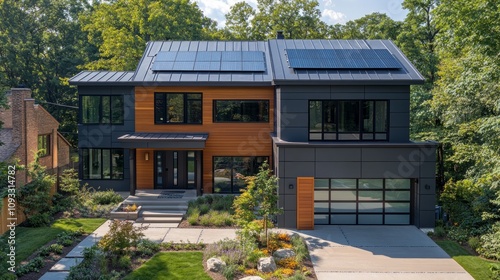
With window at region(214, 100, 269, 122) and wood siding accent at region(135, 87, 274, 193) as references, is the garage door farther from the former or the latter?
window at region(214, 100, 269, 122)

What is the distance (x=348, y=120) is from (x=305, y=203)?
14.3ft

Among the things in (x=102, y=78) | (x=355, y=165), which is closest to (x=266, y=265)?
(x=355, y=165)

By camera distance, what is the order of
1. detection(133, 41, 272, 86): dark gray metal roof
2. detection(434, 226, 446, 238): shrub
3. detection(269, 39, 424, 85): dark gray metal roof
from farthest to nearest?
detection(133, 41, 272, 86): dark gray metal roof → detection(269, 39, 424, 85): dark gray metal roof → detection(434, 226, 446, 238): shrub

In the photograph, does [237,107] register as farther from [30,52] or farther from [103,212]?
[30,52]

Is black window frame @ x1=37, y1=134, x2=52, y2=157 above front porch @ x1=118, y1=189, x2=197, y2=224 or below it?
above

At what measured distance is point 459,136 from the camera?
2167 centimetres

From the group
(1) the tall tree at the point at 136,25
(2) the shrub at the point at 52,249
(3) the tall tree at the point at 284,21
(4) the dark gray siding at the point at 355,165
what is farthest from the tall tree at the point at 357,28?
(2) the shrub at the point at 52,249

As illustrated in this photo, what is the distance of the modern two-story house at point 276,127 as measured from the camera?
17.8 metres

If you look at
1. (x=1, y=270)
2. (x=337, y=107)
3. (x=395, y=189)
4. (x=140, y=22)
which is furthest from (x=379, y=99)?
(x=140, y=22)

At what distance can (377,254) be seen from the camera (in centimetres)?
1484

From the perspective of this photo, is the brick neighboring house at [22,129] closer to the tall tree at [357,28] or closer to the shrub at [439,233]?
the shrub at [439,233]

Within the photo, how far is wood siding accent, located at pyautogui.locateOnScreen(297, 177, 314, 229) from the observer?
17.7 metres

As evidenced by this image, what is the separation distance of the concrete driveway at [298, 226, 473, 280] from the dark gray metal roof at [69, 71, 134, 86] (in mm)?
12927

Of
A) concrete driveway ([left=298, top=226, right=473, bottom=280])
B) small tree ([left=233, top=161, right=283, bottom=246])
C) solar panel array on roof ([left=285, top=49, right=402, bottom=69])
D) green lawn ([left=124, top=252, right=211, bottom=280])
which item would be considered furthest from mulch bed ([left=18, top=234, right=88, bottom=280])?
solar panel array on roof ([left=285, top=49, right=402, bottom=69])
